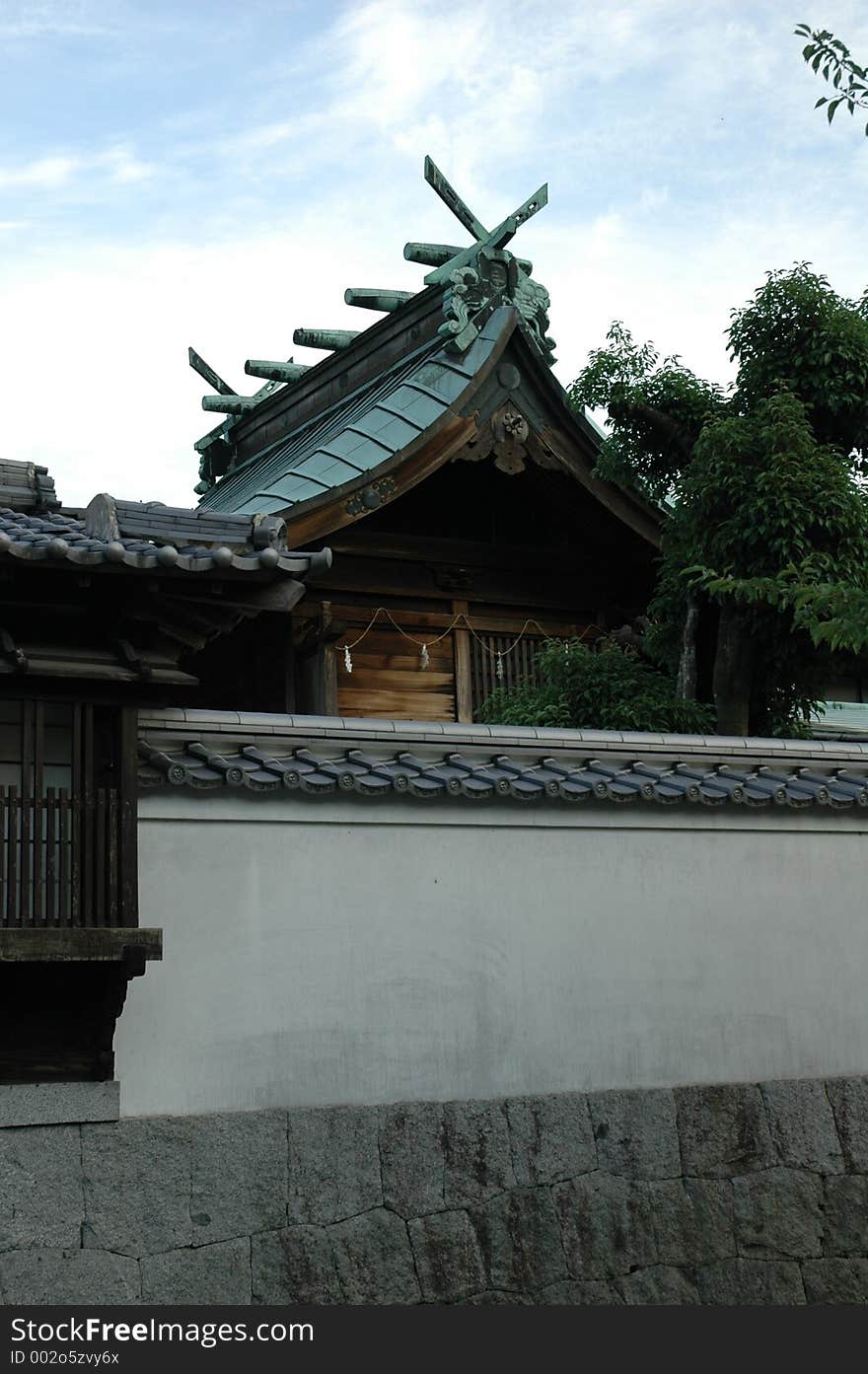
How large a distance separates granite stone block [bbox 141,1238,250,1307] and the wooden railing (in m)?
1.65

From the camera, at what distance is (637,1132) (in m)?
9.38

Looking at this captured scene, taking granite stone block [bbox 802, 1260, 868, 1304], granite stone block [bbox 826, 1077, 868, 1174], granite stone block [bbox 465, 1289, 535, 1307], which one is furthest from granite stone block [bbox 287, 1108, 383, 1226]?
granite stone block [bbox 826, 1077, 868, 1174]

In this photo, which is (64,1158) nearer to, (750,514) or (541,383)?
Answer: (750,514)

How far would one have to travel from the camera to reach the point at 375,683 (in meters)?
14.6

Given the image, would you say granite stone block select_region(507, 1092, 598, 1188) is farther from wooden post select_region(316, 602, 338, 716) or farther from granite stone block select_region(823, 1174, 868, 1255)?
wooden post select_region(316, 602, 338, 716)

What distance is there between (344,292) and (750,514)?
5.74 m

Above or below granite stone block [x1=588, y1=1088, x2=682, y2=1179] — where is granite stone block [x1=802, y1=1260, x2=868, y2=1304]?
below

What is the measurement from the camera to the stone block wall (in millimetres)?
8016

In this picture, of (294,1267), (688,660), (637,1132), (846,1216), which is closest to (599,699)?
(688,660)

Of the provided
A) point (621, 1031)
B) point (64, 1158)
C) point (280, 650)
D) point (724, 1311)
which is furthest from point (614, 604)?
point (64, 1158)

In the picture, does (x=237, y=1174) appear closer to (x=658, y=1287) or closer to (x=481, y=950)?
(x=481, y=950)

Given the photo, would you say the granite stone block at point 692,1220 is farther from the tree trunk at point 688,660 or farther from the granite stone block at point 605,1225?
the tree trunk at point 688,660

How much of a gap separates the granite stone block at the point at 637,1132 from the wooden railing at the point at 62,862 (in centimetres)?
299

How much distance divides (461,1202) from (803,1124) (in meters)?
2.27
